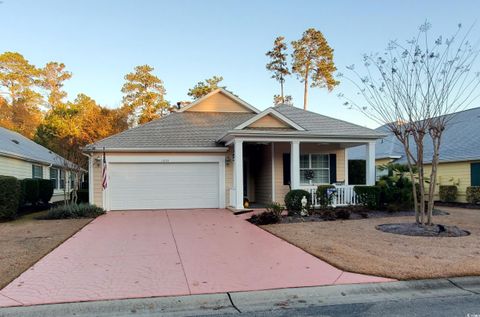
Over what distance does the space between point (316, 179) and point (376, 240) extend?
9202 millimetres

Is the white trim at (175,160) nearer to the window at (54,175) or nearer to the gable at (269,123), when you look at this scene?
the gable at (269,123)

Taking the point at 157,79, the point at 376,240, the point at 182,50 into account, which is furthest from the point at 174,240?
the point at 157,79

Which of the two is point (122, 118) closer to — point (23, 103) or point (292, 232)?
point (23, 103)

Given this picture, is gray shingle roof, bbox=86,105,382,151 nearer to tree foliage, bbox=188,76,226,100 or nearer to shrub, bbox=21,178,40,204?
shrub, bbox=21,178,40,204

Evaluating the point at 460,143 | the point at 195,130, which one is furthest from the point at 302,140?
the point at 460,143

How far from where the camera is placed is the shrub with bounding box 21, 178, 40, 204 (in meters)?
16.8

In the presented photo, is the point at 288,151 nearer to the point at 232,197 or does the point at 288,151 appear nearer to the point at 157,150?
the point at 232,197

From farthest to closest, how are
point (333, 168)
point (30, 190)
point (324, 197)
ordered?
1. point (333, 168)
2. point (30, 190)
3. point (324, 197)

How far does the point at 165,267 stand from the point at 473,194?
648 inches

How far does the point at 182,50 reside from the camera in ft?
63.5

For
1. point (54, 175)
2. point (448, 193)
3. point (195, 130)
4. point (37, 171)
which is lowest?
point (448, 193)

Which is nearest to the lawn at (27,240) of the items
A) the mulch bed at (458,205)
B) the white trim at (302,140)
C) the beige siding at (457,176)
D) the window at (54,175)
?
the white trim at (302,140)

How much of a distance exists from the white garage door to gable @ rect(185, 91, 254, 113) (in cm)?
515

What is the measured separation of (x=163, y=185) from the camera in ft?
55.6
